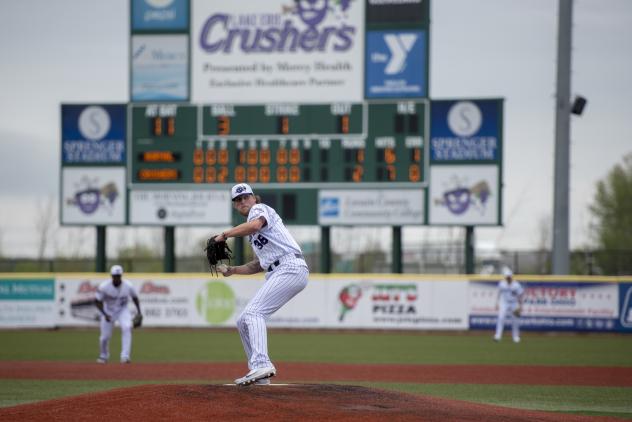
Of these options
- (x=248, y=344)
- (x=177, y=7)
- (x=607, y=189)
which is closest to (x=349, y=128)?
(x=177, y=7)

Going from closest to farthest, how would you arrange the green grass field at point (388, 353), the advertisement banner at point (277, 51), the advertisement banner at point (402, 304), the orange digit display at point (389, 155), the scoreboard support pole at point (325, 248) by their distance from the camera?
the green grass field at point (388, 353)
the orange digit display at point (389, 155)
the advertisement banner at point (277, 51)
the scoreboard support pole at point (325, 248)
the advertisement banner at point (402, 304)

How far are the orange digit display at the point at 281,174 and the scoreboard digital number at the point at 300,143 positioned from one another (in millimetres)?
27

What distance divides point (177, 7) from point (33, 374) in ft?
48.7

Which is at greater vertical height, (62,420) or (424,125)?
(424,125)

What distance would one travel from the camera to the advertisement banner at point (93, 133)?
28.7m

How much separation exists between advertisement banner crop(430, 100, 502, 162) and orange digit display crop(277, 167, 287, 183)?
404 centimetres

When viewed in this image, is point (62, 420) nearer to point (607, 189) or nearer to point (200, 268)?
point (200, 268)

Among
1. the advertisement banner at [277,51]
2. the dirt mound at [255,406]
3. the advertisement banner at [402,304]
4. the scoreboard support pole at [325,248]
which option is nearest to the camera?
the dirt mound at [255,406]

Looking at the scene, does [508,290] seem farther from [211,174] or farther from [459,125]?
[211,174]

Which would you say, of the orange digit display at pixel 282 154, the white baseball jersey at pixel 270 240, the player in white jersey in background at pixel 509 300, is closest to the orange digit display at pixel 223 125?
the orange digit display at pixel 282 154

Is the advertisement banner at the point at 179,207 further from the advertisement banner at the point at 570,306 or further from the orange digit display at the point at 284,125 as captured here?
the advertisement banner at the point at 570,306

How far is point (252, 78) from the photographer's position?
28562 mm

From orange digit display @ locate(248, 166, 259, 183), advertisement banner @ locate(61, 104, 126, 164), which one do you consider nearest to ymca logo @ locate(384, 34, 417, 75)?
orange digit display @ locate(248, 166, 259, 183)

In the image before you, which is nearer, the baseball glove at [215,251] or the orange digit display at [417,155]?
the baseball glove at [215,251]
